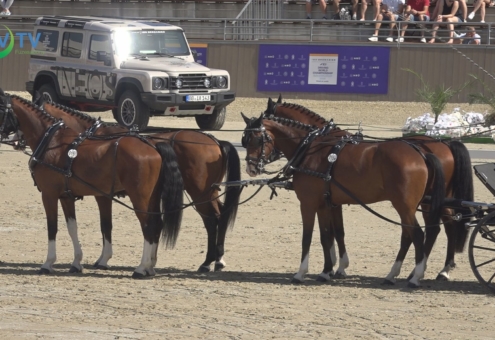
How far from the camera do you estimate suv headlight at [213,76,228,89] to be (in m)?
21.2

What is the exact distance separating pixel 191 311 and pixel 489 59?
20.0 meters

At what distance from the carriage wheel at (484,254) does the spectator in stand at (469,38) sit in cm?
1560

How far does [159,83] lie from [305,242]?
35.5 feet

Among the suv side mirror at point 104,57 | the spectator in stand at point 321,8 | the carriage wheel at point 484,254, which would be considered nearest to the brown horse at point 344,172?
the carriage wheel at point 484,254

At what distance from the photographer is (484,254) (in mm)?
11555

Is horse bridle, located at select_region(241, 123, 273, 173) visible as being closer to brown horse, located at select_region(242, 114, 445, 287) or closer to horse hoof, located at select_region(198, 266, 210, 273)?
brown horse, located at select_region(242, 114, 445, 287)

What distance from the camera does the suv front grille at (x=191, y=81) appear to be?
20547 millimetres

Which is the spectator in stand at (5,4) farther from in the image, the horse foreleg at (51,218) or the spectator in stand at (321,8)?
the horse foreleg at (51,218)

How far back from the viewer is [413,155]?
32.3 feet

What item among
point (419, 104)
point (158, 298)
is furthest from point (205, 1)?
point (158, 298)

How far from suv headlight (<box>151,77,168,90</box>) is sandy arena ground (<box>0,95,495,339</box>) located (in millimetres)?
6298

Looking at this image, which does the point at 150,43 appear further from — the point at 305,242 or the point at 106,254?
the point at 305,242

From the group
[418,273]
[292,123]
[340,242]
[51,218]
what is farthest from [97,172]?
[418,273]

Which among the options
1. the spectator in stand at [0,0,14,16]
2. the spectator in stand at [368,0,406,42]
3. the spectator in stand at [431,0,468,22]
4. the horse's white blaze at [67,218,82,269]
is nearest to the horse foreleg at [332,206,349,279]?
the horse's white blaze at [67,218,82,269]
